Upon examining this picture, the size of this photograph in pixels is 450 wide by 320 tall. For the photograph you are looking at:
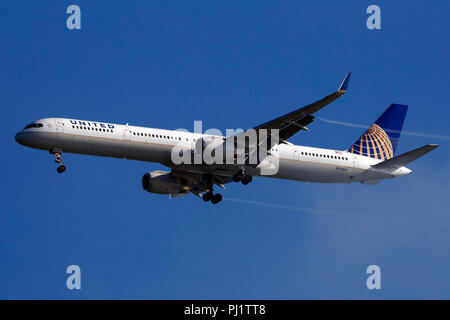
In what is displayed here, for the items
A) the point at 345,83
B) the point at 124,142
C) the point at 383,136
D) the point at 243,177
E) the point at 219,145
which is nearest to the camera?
the point at 345,83

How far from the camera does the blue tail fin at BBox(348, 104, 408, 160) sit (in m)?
63.1

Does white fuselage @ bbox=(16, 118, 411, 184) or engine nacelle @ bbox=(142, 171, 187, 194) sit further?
engine nacelle @ bbox=(142, 171, 187, 194)

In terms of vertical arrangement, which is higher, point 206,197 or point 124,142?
point 124,142

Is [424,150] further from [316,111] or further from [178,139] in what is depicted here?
[178,139]

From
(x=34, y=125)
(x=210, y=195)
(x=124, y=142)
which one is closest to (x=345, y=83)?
(x=124, y=142)

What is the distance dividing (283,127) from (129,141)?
10.9 metres

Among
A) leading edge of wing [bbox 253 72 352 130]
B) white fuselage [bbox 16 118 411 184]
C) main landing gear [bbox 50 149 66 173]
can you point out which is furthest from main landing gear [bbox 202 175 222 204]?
main landing gear [bbox 50 149 66 173]

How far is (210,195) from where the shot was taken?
59.6 m

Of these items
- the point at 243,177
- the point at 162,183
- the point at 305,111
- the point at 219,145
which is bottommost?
the point at 243,177

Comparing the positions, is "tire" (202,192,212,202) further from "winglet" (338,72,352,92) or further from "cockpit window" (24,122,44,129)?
"winglet" (338,72,352,92)

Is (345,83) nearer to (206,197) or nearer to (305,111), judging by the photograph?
(305,111)

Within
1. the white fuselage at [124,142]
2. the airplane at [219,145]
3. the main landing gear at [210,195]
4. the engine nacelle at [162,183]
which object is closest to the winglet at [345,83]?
the airplane at [219,145]

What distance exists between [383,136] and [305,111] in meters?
18.9

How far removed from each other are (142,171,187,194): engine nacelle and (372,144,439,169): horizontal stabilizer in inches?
621
